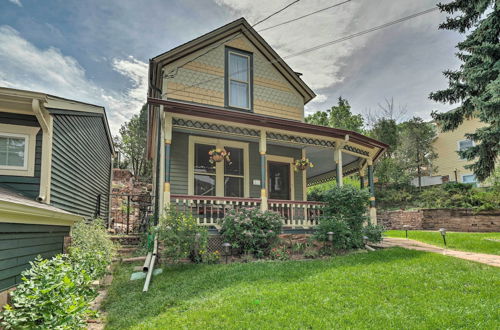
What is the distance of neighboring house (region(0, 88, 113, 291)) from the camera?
427 centimetres

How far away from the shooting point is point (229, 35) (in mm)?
10875

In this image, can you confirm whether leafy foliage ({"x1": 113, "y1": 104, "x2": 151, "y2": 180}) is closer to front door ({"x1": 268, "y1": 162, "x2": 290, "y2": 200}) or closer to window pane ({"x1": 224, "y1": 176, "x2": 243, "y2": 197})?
front door ({"x1": 268, "y1": 162, "x2": 290, "y2": 200})

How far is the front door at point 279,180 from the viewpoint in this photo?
11.0 meters

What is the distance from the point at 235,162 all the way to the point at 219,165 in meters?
0.62

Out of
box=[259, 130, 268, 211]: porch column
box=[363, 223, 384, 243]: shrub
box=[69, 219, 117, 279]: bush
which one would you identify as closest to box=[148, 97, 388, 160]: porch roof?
box=[259, 130, 268, 211]: porch column

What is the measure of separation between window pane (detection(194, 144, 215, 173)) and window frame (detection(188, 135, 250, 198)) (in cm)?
12

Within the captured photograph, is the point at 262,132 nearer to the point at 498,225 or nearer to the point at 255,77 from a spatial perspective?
the point at 255,77

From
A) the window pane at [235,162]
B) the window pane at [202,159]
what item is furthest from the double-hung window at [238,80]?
the window pane at [202,159]

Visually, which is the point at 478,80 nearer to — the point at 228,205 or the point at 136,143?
the point at 228,205

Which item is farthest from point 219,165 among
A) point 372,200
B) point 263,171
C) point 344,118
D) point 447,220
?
point 344,118

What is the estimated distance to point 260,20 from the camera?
9.93 metres

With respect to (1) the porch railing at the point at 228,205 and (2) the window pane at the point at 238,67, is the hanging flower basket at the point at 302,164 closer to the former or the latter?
(1) the porch railing at the point at 228,205

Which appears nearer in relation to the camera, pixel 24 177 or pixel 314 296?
pixel 314 296

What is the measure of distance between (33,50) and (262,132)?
873 centimetres
